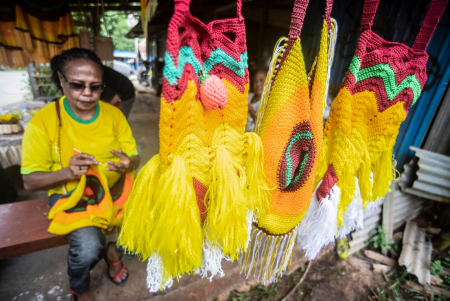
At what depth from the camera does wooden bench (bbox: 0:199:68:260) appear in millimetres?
1328

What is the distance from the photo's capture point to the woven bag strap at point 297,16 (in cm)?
65

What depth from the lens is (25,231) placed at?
1.41 meters

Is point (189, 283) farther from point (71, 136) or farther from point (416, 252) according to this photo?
point (416, 252)

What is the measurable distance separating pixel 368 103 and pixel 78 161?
57.1 inches

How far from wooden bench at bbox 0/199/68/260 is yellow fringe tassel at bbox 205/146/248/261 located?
4.26 feet

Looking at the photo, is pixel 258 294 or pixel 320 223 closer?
pixel 320 223

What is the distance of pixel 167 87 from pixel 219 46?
0.71 feet

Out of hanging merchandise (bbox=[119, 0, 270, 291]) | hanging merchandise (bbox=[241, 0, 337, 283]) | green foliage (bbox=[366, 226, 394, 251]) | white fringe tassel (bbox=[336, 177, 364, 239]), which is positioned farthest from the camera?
green foliage (bbox=[366, 226, 394, 251])

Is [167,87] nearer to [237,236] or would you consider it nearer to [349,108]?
[237,236]

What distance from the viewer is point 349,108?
844 millimetres

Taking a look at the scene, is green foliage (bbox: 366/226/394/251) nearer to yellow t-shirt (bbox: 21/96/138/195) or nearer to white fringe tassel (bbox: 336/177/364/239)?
white fringe tassel (bbox: 336/177/364/239)

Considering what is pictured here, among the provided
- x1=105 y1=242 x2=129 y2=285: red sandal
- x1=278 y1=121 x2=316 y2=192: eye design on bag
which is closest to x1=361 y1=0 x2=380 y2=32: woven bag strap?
x1=278 y1=121 x2=316 y2=192: eye design on bag

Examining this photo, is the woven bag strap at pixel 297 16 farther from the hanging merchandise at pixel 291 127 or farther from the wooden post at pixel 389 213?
the wooden post at pixel 389 213

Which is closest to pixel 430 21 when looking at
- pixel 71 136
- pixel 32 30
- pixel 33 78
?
pixel 71 136
